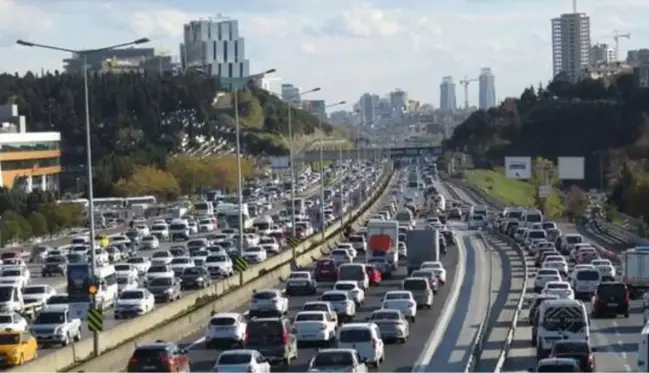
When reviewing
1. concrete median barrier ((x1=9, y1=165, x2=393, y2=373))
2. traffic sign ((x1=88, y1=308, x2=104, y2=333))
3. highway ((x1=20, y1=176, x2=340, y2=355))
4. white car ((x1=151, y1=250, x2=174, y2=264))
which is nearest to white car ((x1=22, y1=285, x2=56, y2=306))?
highway ((x1=20, y1=176, x2=340, y2=355))

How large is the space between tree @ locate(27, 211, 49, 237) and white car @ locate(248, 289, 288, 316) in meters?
60.0

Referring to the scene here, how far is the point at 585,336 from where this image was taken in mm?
36000

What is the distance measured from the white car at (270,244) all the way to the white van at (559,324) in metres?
43.4

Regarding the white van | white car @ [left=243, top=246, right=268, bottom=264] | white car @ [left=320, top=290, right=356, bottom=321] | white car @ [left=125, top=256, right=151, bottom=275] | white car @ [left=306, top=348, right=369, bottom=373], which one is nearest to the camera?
white car @ [left=306, top=348, right=369, bottom=373]

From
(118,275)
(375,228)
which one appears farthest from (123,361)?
(375,228)

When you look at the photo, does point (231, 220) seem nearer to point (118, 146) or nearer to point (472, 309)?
point (472, 309)

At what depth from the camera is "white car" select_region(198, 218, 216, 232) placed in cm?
11111

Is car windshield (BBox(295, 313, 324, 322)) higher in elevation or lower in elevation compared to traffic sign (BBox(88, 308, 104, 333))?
lower

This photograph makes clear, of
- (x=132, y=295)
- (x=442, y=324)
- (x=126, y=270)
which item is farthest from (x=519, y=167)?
(x=442, y=324)

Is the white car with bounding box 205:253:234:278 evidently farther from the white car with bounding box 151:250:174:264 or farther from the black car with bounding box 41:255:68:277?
the black car with bounding box 41:255:68:277

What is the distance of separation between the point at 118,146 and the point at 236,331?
152 m

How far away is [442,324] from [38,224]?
64831 millimetres

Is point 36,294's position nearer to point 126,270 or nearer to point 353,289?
point 126,270

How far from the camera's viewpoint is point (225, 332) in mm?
39969
